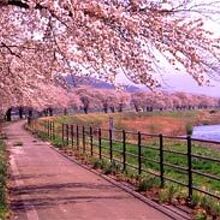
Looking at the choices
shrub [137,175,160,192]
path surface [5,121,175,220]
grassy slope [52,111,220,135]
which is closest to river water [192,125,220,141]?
path surface [5,121,175,220]

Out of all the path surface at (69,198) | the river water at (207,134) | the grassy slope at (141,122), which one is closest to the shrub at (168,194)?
the path surface at (69,198)

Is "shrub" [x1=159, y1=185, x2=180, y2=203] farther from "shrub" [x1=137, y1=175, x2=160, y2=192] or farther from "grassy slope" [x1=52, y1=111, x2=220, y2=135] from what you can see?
"grassy slope" [x1=52, y1=111, x2=220, y2=135]

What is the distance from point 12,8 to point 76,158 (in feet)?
37.0

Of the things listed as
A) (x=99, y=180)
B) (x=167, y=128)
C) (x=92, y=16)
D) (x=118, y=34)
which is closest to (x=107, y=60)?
(x=118, y=34)

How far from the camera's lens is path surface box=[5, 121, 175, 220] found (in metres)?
12.1

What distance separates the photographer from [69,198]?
14.4 m

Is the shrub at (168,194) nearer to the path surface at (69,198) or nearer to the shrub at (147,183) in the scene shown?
the path surface at (69,198)

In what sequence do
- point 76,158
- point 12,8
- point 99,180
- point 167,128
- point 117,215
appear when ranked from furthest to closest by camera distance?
1. point 167,128
2. point 76,158
3. point 99,180
4. point 12,8
5. point 117,215

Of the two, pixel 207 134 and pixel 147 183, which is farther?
pixel 207 134

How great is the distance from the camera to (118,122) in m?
90.1

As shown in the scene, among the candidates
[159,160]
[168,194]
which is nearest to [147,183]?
[168,194]

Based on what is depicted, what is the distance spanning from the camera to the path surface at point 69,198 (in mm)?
12102

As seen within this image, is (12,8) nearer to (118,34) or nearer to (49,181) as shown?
(118,34)

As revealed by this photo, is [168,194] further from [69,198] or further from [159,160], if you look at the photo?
[159,160]
